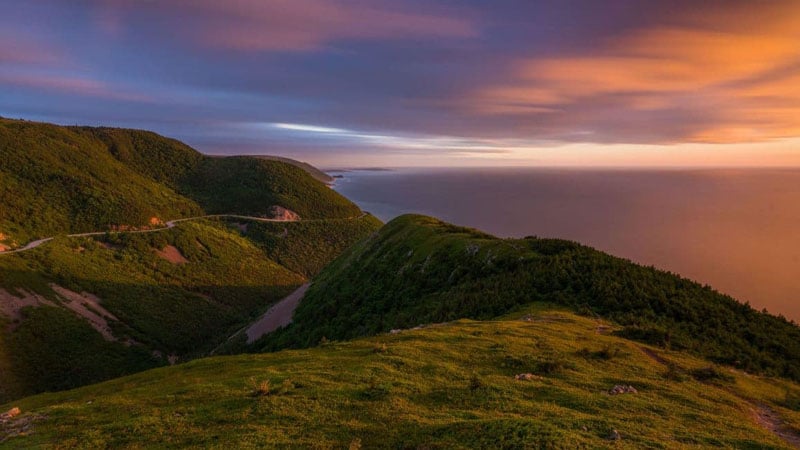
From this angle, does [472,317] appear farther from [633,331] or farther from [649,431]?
[649,431]

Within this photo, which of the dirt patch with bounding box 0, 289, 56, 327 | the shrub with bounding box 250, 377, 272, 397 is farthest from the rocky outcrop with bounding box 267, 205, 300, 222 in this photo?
the shrub with bounding box 250, 377, 272, 397

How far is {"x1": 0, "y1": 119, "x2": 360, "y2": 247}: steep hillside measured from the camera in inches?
3563

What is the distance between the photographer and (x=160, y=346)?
64375 mm

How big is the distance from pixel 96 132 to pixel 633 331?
205442 mm

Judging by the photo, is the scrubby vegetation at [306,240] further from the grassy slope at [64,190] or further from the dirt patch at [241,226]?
the grassy slope at [64,190]

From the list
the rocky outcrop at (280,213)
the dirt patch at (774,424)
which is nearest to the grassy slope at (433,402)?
the dirt patch at (774,424)

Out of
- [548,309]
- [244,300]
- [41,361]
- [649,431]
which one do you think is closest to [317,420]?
[649,431]

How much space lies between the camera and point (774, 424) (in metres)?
15.6

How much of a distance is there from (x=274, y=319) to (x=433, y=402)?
56.2 meters

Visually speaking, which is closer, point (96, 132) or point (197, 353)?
point (197, 353)

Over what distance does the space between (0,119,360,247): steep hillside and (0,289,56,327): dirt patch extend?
76.2 feet

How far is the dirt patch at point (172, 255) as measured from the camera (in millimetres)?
95644

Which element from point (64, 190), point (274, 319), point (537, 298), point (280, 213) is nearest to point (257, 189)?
point (280, 213)

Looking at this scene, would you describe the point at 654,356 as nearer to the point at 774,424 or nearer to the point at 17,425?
the point at 774,424
